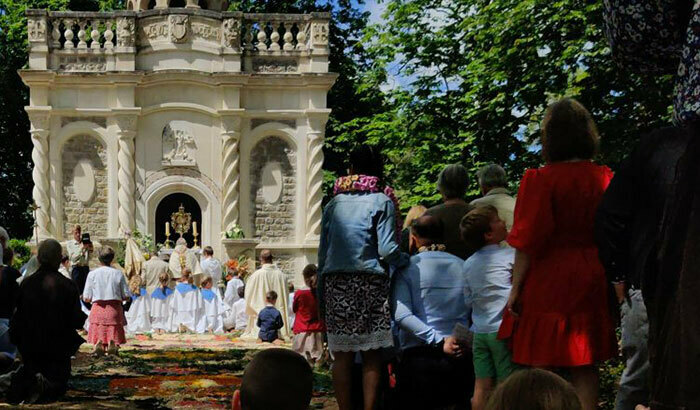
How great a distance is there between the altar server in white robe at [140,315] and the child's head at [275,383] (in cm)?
2038

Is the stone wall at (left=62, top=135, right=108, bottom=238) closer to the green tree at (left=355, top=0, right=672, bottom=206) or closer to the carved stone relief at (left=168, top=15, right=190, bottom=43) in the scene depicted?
the carved stone relief at (left=168, top=15, right=190, bottom=43)

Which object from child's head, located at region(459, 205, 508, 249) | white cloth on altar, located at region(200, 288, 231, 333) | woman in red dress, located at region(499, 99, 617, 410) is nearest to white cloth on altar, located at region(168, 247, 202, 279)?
white cloth on altar, located at region(200, 288, 231, 333)

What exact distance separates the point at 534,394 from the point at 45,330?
836 cm

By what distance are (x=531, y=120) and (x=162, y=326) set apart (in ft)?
32.6

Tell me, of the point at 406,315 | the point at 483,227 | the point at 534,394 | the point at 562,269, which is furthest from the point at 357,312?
the point at 534,394

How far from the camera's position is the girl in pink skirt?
48.0ft

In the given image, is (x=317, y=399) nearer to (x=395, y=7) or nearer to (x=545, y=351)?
(x=545, y=351)

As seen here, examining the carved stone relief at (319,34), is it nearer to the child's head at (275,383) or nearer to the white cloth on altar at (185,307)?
the white cloth on altar at (185,307)

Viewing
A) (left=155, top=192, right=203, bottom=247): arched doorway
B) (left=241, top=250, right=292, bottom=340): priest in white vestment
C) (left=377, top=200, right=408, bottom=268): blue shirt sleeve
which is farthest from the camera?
(left=155, top=192, right=203, bottom=247): arched doorway

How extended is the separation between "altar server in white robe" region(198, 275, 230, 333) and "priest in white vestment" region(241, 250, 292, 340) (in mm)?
1991

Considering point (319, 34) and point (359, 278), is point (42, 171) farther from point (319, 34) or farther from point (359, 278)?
point (359, 278)

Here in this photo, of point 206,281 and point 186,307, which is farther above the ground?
point 206,281

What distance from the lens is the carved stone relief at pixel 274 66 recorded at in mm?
32000

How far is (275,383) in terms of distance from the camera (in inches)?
129
